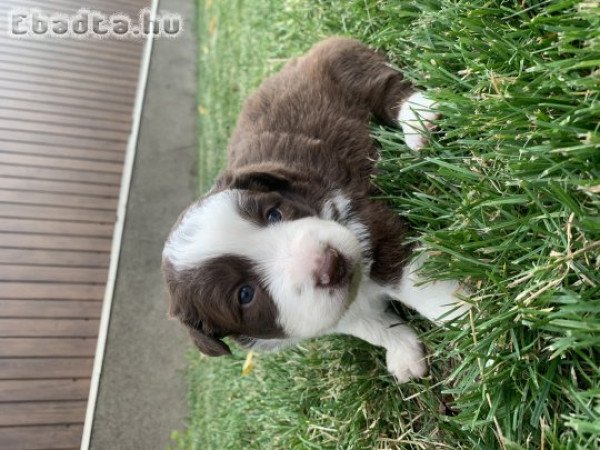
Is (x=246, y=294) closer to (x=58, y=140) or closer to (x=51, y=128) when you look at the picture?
(x=58, y=140)

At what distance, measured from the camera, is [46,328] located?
224 inches

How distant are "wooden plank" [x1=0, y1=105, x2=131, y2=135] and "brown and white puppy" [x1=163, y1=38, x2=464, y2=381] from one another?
14.7 ft

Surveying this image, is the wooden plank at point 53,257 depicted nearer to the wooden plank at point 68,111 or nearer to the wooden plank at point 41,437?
the wooden plank at point 41,437

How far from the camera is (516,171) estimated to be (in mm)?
2205

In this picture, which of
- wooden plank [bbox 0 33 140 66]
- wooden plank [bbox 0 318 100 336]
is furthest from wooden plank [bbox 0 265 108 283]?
wooden plank [bbox 0 33 140 66]

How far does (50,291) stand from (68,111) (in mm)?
2553

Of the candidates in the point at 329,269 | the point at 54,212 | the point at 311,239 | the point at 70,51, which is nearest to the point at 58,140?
the point at 54,212

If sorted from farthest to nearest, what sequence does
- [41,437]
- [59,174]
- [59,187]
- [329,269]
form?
1. [59,174]
2. [59,187]
3. [41,437]
4. [329,269]

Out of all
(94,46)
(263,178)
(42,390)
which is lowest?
(42,390)

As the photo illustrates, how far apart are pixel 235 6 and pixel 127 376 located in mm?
4705

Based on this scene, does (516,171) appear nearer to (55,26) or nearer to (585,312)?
(585,312)

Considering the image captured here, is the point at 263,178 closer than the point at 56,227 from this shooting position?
Yes

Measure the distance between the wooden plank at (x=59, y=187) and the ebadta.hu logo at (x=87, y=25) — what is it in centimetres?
230

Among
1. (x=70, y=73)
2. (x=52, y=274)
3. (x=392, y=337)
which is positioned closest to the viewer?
(x=392, y=337)
